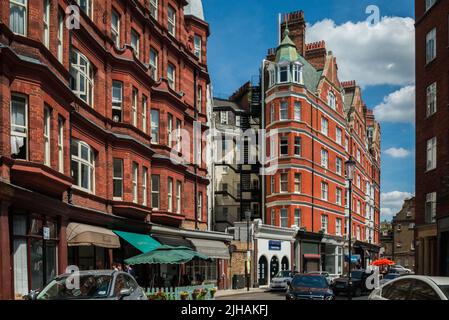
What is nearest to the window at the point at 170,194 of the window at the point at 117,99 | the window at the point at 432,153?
the window at the point at 117,99

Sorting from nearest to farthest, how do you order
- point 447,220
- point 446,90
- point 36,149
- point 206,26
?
point 36,149 < point 447,220 < point 446,90 < point 206,26

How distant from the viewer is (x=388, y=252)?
118562 mm

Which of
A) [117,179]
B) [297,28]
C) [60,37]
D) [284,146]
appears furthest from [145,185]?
[297,28]

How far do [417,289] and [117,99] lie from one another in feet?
62.0

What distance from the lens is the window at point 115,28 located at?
85.2ft

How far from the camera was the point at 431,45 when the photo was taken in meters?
33.0

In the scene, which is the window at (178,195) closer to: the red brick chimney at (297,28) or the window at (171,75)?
the window at (171,75)

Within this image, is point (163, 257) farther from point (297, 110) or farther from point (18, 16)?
point (297, 110)

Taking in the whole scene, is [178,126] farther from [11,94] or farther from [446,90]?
[11,94]

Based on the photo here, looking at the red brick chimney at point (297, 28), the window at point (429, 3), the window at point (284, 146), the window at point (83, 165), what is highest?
the red brick chimney at point (297, 28)

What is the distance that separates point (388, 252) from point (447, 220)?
95.1 metres

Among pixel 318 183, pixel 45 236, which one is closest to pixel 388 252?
pixel 318 183

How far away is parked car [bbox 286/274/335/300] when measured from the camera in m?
19.5

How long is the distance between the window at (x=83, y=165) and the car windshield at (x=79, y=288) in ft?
34.9
